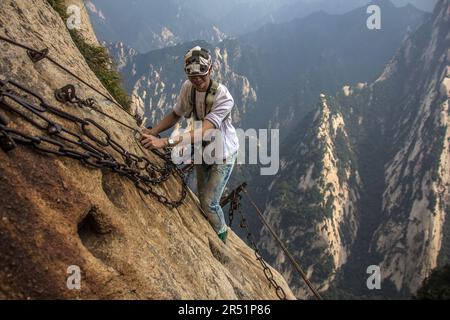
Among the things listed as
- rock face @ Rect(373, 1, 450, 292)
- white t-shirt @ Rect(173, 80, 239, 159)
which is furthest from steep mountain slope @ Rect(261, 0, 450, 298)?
white t-shirt @ Rect(173, 80, 239, 159)

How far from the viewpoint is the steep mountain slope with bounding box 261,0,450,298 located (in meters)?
123

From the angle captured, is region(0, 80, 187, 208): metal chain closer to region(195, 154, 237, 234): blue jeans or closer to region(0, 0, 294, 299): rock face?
region(0, 0, 294, 299): rock face

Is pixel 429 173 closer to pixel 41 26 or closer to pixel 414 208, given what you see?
pixel 414 208

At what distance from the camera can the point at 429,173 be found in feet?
436

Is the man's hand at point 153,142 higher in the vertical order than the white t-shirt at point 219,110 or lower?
lower

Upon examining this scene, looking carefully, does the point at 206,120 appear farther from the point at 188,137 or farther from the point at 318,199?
the point at 318,199

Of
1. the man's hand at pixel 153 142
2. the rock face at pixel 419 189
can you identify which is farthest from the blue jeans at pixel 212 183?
the rock face at pixel 419 189

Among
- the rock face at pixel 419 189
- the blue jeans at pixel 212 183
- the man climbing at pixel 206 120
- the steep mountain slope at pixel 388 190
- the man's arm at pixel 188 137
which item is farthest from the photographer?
the steep mountain slope at pixel 388 190

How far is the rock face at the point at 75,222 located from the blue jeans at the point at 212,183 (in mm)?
877

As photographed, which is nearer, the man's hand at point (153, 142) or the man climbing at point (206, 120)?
the man climbing at point (206, 120)

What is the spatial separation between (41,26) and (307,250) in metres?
140

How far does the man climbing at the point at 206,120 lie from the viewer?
6.48 meters

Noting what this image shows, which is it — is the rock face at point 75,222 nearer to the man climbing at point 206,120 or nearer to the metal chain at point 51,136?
the metal chain at point 51,136
